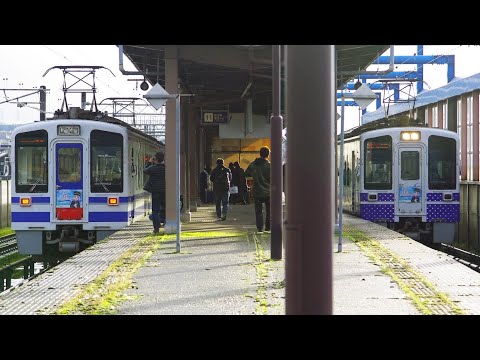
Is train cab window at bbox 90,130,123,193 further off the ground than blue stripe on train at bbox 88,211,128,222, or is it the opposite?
train cab window at bbox 90,130,123,193

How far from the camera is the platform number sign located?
73.9ft

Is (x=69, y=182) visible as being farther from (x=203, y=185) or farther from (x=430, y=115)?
(x=430, y=115)

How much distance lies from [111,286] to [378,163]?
9371 mm

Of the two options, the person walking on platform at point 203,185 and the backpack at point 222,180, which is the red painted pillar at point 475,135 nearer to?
the person walking on platform at point 203,185

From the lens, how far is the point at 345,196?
21.5m

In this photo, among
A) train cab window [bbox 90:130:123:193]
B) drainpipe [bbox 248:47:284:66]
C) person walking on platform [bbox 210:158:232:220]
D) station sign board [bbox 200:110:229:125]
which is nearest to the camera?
drainpipe [bbox 248:47:284:66]

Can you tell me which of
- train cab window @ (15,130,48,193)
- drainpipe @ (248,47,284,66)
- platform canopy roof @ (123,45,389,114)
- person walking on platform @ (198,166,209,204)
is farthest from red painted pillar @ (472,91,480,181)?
train cab window @ (15,130,48,193)

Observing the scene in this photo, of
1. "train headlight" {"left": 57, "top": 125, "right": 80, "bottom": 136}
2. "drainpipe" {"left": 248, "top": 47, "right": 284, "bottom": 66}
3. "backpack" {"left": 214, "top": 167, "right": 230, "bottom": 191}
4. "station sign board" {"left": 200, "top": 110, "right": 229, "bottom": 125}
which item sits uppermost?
"drainpipe" {"left": 248, "top": 47, "right": 284, "bottom": 66}

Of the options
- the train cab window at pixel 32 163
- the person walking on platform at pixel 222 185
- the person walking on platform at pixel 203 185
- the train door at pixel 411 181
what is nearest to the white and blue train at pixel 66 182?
the train cab window at pixel 32 163

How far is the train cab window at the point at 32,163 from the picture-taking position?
15.3m

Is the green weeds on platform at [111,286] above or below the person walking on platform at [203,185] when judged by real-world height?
below

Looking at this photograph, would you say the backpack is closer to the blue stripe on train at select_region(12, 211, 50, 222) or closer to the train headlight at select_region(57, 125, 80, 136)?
the train headlight at select_region(57, 125, 80, 136)

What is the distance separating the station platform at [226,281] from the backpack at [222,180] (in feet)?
14.8

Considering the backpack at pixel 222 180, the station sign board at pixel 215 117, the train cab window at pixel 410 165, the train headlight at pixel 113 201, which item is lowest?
the train headlight at pixel 113 201
